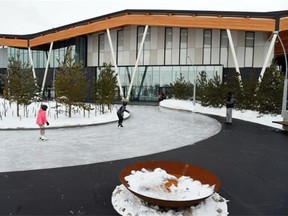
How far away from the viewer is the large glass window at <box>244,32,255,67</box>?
3584 cm

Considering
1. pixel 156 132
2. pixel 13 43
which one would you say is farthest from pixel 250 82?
pixel 13 43

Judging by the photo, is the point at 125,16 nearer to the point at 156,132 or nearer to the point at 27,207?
the point at 156,132

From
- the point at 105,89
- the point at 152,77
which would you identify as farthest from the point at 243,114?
the point at 152,77

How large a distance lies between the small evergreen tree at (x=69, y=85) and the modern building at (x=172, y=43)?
16.7 metres

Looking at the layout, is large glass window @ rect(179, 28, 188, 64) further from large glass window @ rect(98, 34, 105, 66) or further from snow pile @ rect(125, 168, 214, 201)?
snow pile @ rect(125, 168, 214, 201)

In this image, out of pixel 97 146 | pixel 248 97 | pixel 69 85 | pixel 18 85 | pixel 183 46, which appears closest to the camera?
pixel 97 146

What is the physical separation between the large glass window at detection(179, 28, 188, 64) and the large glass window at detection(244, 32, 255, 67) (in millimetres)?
7788

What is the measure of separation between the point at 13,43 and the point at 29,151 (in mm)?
45987

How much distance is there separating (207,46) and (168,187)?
116ft

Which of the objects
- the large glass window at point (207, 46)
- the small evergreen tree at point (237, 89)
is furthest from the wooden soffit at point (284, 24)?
the large glass window at point (207, 46)

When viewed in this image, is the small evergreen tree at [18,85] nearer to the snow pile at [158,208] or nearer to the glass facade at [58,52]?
the snow pile at [158,208]

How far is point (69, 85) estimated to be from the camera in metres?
18.0

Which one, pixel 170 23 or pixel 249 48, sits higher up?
pixel 170 23

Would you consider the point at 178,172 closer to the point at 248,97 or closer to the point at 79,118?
the point at 79,118
